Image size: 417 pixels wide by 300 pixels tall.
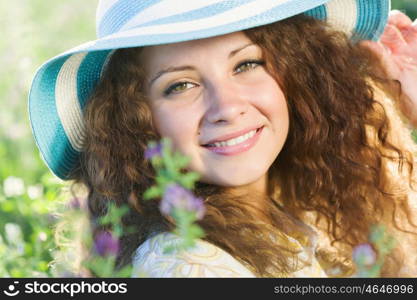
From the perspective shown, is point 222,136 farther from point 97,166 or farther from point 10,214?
point 10,214

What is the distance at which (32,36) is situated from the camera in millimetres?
6188

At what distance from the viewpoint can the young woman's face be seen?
249 cm

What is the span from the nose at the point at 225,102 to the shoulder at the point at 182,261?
0.38 meters

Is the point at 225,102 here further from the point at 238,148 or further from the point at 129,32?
the point at 129,32

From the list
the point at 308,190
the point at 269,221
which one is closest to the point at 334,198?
the point at 308,190

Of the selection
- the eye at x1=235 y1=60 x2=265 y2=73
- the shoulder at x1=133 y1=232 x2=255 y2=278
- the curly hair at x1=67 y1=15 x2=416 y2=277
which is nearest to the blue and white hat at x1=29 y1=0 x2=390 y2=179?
the curly hair at x1=67 y1=15 x2=416 y2=277

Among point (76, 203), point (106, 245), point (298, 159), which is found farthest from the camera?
point (298, 159)

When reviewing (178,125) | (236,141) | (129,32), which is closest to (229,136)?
(236,141)

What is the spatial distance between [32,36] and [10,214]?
2.76 meters

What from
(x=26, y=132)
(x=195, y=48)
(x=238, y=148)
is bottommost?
(x=238, y=148)

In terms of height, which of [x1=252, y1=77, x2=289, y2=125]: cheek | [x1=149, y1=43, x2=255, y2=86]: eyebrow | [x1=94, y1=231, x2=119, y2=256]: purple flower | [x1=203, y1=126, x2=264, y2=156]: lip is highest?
[x1=149, y1=43, x2=255, y2=86]: eyebrow

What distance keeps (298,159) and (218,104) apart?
642 millimetres

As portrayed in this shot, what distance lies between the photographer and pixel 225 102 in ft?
8.09

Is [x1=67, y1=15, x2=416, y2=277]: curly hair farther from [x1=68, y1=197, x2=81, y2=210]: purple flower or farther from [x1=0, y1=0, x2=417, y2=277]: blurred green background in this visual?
[x1=0, y1=0, x2=417, y2=277]: blurred green background
